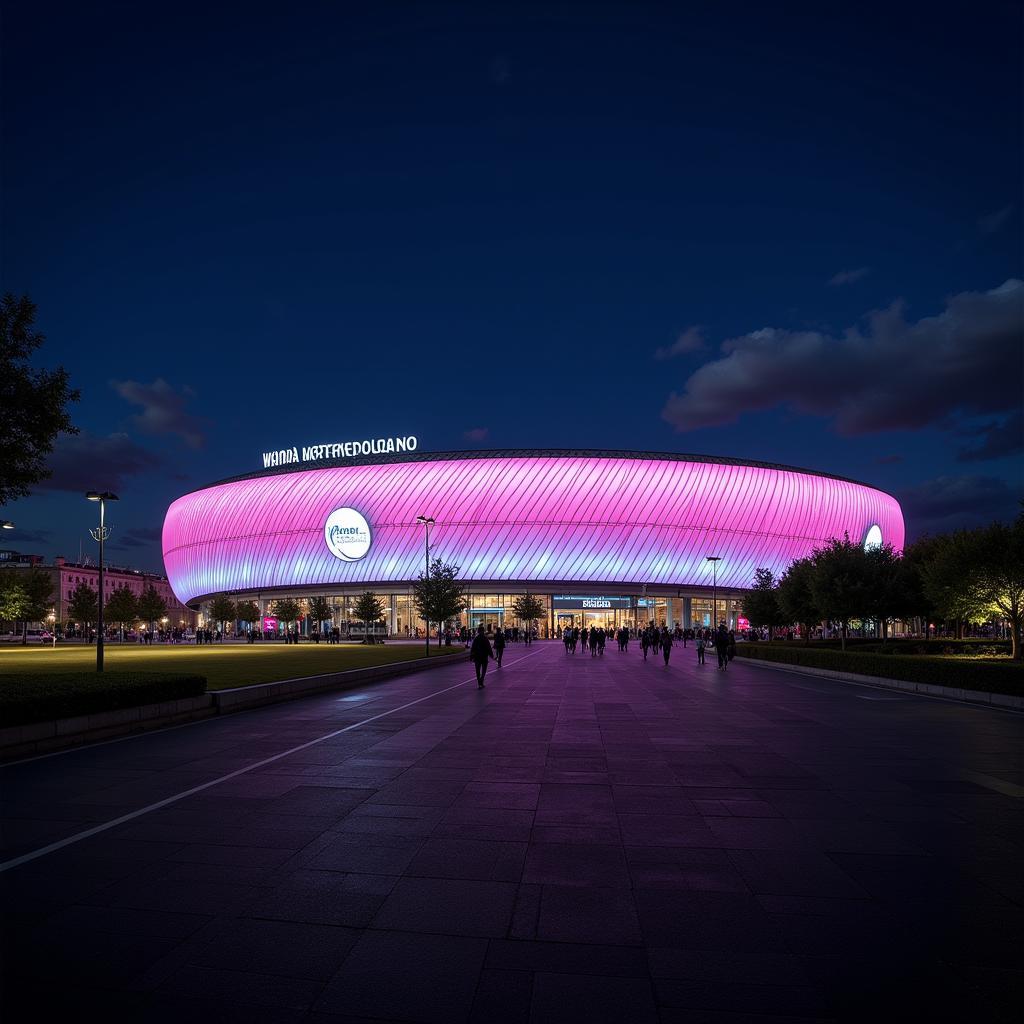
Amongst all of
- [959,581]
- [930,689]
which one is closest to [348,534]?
[959,581]

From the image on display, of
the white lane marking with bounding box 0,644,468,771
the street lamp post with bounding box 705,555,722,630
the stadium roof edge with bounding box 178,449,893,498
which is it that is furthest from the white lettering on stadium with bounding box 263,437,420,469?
the white lane marking with bounding box 0,644,468,771

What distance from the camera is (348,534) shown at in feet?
306

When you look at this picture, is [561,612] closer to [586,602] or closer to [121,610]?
[586,602]

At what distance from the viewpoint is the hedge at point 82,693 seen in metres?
11.7

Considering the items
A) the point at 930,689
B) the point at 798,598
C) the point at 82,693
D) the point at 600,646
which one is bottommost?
the point at 600,646

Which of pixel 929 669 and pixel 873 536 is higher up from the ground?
pixel 873 536

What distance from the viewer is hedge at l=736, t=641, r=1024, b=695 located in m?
19.9

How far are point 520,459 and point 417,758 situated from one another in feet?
262

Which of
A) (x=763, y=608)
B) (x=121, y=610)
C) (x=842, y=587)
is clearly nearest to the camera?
(x=842, y=587)

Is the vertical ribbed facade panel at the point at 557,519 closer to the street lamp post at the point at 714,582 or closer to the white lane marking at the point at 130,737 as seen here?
the street lamp post at the point at 714,582

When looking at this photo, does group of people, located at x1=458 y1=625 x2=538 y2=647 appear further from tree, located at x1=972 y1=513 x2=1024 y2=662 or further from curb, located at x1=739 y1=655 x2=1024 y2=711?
tree, located at x1=972 y1=513 x2=1024 y2=662

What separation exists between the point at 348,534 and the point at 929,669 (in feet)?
250

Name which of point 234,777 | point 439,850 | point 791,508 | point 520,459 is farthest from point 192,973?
point 791,508

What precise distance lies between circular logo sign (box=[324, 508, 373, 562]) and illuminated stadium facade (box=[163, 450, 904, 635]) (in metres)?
0.16
